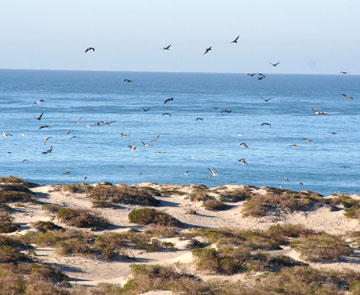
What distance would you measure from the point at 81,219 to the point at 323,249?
1338cm

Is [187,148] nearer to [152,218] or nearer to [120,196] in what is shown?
[120,196]

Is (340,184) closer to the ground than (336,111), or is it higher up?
closer to the ground

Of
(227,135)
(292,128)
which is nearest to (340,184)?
(227,135)

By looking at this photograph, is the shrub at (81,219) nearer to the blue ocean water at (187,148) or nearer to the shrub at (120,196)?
the shrub at (120,196)

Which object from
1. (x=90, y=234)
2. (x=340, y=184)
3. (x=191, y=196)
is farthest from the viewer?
(x=340, y=184)

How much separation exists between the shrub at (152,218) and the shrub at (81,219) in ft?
5.75

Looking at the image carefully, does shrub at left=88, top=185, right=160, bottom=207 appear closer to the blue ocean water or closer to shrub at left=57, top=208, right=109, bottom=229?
shrub at left=57, top=208, right=109, bottom=229

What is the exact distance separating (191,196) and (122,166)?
137 feet

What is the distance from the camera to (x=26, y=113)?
146500 mm

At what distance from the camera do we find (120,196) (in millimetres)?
37438

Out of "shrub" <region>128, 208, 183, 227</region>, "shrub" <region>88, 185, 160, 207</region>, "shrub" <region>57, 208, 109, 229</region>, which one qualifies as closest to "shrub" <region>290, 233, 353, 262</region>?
"shrub" <region>128, 208, 183, 227</region>

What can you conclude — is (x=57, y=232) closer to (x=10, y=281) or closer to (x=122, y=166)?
(x=10, y=281)

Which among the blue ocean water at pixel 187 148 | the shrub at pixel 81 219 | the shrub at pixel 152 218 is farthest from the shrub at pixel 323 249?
the blue ocean water at pixel 187 148

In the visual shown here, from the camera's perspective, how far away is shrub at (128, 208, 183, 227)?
3225cm
